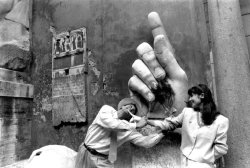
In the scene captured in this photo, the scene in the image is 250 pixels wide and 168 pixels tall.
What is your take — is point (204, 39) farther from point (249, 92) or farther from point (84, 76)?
point (84, 76)

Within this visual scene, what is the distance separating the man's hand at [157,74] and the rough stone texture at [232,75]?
1.80 ft

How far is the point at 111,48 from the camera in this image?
4473 mm

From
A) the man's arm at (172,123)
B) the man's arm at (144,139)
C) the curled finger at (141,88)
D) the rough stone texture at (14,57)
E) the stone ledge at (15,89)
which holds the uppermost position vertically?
the rough stone texture at (14,57)

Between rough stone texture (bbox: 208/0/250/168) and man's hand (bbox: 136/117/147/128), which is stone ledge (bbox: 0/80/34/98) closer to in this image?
man's hand (bbox: 136/117/147/128)

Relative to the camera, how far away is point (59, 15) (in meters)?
5.26

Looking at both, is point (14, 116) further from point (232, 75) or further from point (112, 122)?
point (232, 75)

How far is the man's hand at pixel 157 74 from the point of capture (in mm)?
3535

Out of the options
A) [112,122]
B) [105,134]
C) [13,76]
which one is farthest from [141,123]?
[13,76]

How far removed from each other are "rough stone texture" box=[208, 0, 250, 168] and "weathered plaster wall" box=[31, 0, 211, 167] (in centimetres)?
63

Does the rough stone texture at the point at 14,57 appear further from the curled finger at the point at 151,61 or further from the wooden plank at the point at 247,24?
the wooden plank at the point at 247,24

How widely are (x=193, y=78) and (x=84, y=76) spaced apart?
1.98 m

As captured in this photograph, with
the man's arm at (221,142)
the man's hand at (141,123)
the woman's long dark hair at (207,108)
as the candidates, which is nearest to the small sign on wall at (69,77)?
the man's hand at (141,123)

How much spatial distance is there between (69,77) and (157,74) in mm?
1922

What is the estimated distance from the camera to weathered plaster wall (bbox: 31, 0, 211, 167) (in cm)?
390
